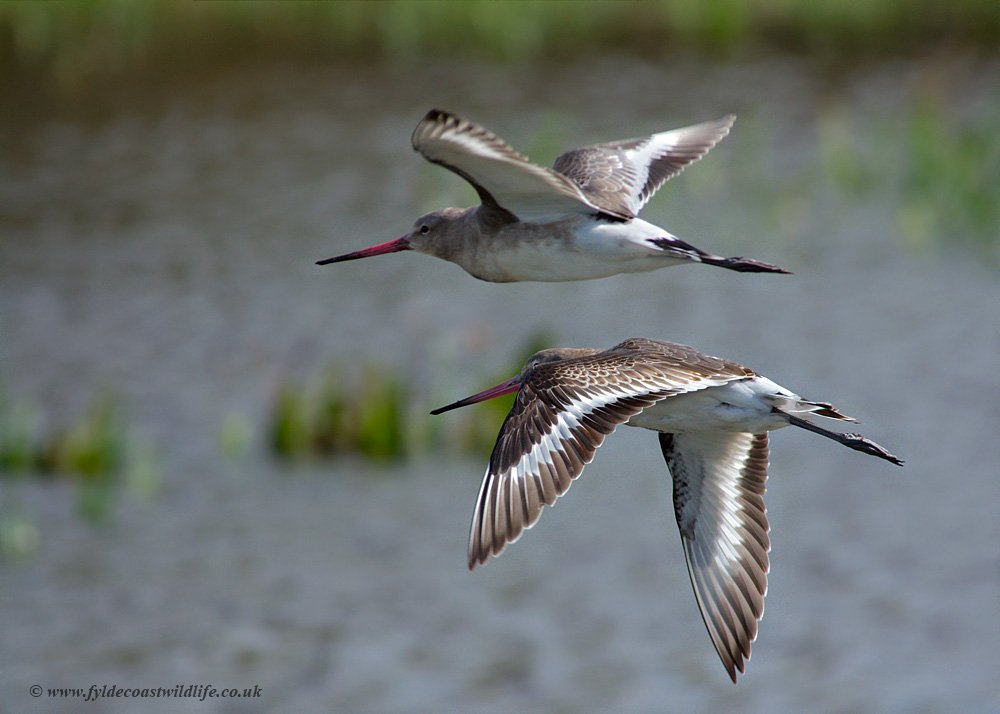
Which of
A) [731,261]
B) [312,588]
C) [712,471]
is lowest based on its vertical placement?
[312,588]

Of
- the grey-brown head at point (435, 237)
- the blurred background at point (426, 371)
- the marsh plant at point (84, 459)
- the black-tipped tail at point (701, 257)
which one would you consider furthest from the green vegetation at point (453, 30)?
the black-tipped tail at point (701, 257)

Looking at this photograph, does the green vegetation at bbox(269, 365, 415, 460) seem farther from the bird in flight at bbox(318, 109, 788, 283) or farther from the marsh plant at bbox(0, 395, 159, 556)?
the bird in flight at bbox(318, 109, 788, 283)

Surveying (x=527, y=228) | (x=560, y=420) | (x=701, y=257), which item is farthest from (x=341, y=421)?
(x=560, y=420)

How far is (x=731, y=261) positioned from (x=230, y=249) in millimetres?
12201

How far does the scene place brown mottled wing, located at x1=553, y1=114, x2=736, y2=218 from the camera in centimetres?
614

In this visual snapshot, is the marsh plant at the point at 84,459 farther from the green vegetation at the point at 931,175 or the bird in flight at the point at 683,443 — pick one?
the green vegetation at the point at 931,175

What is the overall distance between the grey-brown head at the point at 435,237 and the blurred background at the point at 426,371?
5147mm

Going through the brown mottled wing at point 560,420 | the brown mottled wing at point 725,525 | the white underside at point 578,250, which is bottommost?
the brown mottled wing at point 725,525

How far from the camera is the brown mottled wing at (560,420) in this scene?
14.7ft

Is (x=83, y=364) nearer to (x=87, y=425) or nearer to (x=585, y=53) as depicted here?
(x=87, y=425)

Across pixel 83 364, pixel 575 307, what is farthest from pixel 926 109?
pixel 83 364

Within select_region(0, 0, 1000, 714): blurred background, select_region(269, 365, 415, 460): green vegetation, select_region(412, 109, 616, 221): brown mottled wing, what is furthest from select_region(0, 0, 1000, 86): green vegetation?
select_region(412, 109, 616, 221): brown mottled wing

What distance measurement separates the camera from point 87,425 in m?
12.7

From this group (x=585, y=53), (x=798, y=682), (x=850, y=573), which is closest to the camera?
(x=798, y=682)
